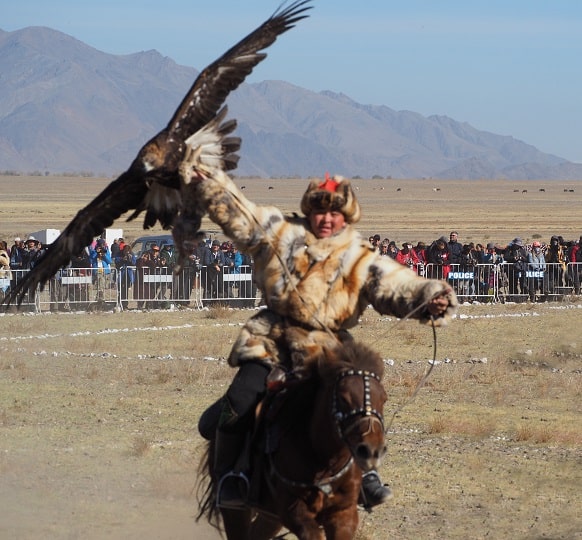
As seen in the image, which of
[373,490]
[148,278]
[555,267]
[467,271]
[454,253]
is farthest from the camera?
[555,267]

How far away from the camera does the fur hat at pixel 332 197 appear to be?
6.76 meters

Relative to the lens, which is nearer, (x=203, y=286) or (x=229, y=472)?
(x=229, y=472)

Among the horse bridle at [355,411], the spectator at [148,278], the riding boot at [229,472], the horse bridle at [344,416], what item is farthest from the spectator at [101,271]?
the horse bridle at [355,411]

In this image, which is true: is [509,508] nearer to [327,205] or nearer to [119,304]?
[327,205]

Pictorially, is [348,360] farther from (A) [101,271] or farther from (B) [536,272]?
(B) [536,272]

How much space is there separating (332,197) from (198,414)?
7.11m

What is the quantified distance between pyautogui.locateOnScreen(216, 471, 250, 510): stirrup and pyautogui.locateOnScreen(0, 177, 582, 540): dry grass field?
189cm

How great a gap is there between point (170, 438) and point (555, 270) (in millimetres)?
17402

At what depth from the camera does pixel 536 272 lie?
2780 centimetres

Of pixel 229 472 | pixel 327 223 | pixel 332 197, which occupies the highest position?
pixel 332 197

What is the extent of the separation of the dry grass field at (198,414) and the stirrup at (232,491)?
189 centimetres

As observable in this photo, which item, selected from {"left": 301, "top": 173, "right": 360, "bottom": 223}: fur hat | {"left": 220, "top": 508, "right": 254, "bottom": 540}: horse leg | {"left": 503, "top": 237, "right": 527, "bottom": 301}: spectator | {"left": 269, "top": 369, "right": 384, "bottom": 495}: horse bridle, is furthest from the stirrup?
{"left": 503, "top": 237, "right": 527, "bottom": 301}: spectator

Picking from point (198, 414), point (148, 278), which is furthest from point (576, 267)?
point (198, 414)

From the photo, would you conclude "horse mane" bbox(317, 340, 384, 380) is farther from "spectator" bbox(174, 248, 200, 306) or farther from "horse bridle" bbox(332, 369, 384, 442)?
"spectator" bbox(174, 248, 200, 306)
